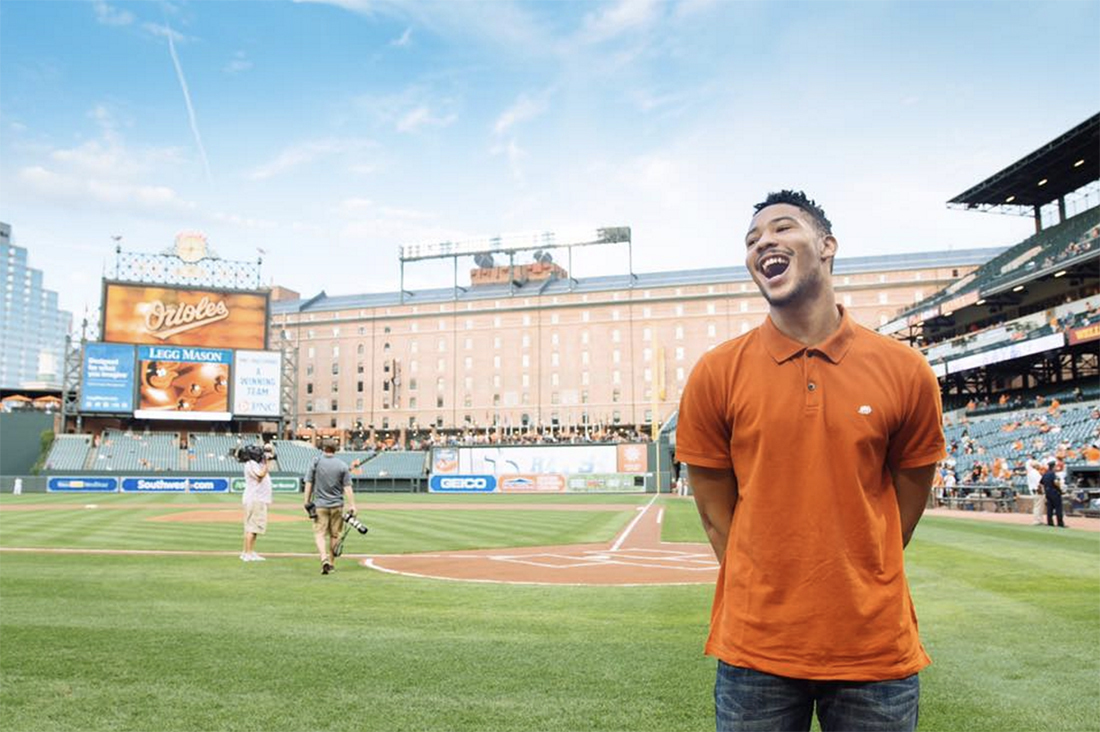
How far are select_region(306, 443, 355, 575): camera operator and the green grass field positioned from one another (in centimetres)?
60

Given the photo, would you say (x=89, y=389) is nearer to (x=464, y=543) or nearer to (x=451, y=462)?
(x=451, y=462)

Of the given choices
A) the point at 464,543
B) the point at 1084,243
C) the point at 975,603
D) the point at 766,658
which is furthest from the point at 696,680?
the point at 1084,243

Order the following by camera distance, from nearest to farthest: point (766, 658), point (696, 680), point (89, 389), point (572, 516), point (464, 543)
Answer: point (766, 658) < point (696, 680) < point (464, 543) < point (572, 516) < point (89, 389)

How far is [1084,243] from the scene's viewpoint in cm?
3766

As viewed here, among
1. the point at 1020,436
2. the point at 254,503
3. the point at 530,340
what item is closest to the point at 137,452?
the point at 530,340

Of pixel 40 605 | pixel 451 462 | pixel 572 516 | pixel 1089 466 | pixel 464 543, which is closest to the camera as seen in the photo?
pixel 40 605

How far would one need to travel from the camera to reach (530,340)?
9706 centimetres

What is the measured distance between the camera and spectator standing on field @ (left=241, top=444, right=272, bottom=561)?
13758 mm

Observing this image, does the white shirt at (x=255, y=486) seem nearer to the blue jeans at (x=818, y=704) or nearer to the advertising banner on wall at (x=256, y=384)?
the blue jeans at (x=818, y=704)

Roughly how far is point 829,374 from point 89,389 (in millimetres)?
69054

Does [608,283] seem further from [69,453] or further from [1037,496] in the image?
[1037,496]

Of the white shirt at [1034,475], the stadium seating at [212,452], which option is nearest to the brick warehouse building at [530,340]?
the stadium seating at [212,452]

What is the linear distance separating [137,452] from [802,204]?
220 ft

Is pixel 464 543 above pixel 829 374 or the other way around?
the other way around
